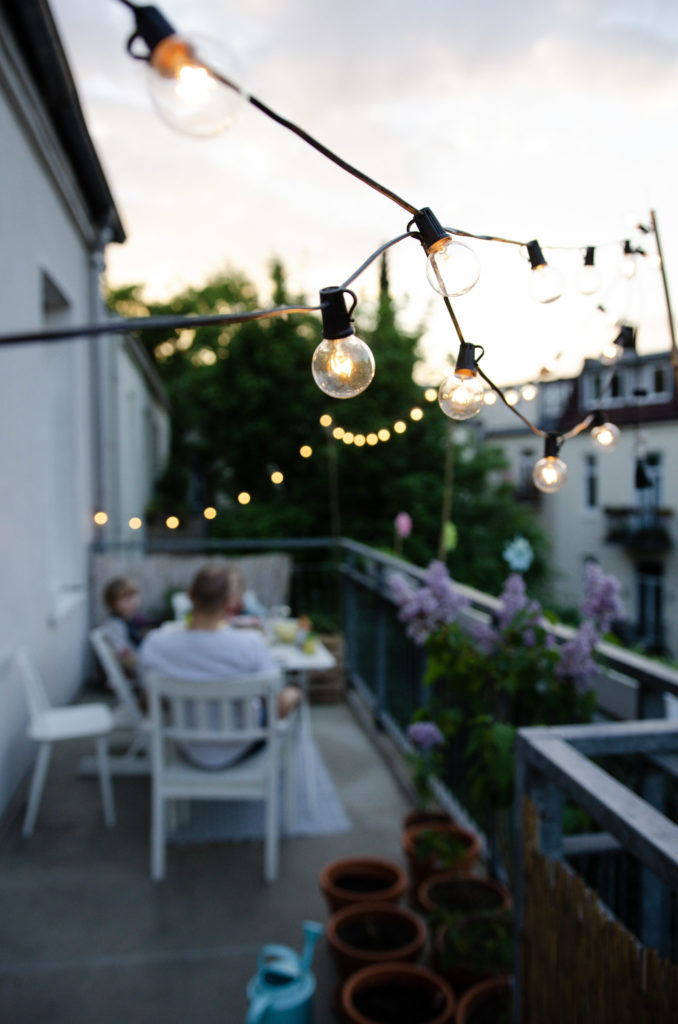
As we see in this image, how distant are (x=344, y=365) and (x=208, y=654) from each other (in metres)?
2.29

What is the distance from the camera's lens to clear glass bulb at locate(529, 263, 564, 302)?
51.6 inches

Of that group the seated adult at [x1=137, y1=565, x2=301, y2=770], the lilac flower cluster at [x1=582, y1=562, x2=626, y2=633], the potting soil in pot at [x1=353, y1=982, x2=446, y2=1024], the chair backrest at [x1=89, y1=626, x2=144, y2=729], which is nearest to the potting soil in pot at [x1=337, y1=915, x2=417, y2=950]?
the potting soil in pot at [x1=353, y1=982, x2=446, y2=1024]

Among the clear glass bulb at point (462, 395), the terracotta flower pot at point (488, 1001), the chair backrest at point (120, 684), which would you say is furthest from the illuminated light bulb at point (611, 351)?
the chair backrest at point (120, 684)

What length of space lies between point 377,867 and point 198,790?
77cm

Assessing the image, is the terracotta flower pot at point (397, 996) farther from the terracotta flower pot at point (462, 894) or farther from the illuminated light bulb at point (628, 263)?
the illuminated light bulb at point (628, 263)

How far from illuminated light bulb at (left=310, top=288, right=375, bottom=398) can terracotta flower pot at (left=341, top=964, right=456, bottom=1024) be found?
1.72 meters

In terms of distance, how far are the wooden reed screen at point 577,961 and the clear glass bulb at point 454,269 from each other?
0.96 metres

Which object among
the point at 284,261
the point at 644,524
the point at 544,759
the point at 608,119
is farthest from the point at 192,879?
the point at 644,524

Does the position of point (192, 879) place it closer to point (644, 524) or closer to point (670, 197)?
point (670, 197)

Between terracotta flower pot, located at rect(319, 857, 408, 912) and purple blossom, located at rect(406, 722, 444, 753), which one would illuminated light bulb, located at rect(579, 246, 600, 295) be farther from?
terracotta flower pot, located at rect(319, 857, 408, 912)

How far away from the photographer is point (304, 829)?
3561 millimetres

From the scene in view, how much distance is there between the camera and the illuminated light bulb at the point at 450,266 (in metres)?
0.99

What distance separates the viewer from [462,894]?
8.59 ft

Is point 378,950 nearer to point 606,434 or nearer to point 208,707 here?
→ point 208,707
